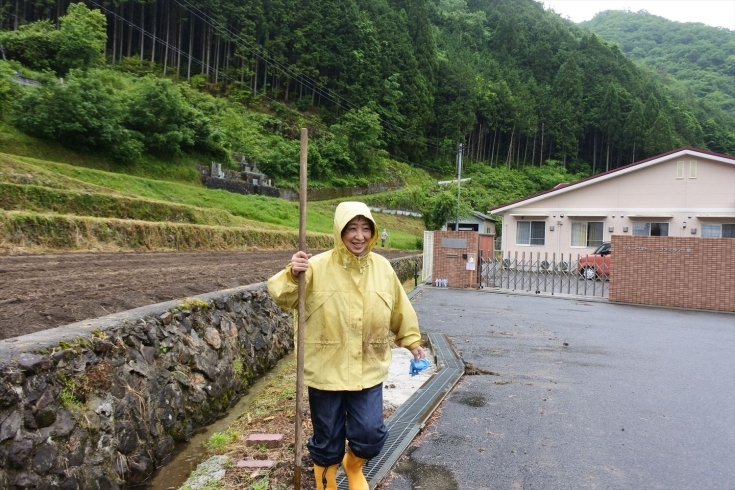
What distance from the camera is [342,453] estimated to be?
270 cm

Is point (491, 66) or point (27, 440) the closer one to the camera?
point (27, 440)

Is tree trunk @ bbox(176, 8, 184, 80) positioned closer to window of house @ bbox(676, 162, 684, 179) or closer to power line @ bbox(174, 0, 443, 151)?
power line @ bbox(174, 0, 443, 151)

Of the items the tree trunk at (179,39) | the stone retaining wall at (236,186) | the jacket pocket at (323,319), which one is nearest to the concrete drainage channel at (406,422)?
the jacket pocket at (323,319)

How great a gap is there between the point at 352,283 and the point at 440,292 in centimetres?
1206

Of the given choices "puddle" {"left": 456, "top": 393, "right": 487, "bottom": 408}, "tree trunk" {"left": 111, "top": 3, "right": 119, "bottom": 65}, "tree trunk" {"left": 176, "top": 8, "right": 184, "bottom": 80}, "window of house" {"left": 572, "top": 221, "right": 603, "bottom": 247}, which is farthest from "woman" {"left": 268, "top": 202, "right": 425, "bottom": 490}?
"tree trunk" {"left": 176, "top": 8, "right": 184, "bottom": 80}

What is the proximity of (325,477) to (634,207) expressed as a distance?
22.3 m

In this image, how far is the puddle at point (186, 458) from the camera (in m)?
3.27

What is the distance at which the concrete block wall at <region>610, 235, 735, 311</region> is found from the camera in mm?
11984

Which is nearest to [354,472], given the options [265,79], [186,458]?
[186,458]

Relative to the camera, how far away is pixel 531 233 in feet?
79.1

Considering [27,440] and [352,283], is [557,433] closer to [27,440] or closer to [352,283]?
[352,283]

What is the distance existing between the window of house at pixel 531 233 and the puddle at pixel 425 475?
21877 mm

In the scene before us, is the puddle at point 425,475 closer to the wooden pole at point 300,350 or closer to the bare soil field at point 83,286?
the wooden pole at point 300,350

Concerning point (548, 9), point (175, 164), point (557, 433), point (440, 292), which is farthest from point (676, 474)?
point (548, 9)
